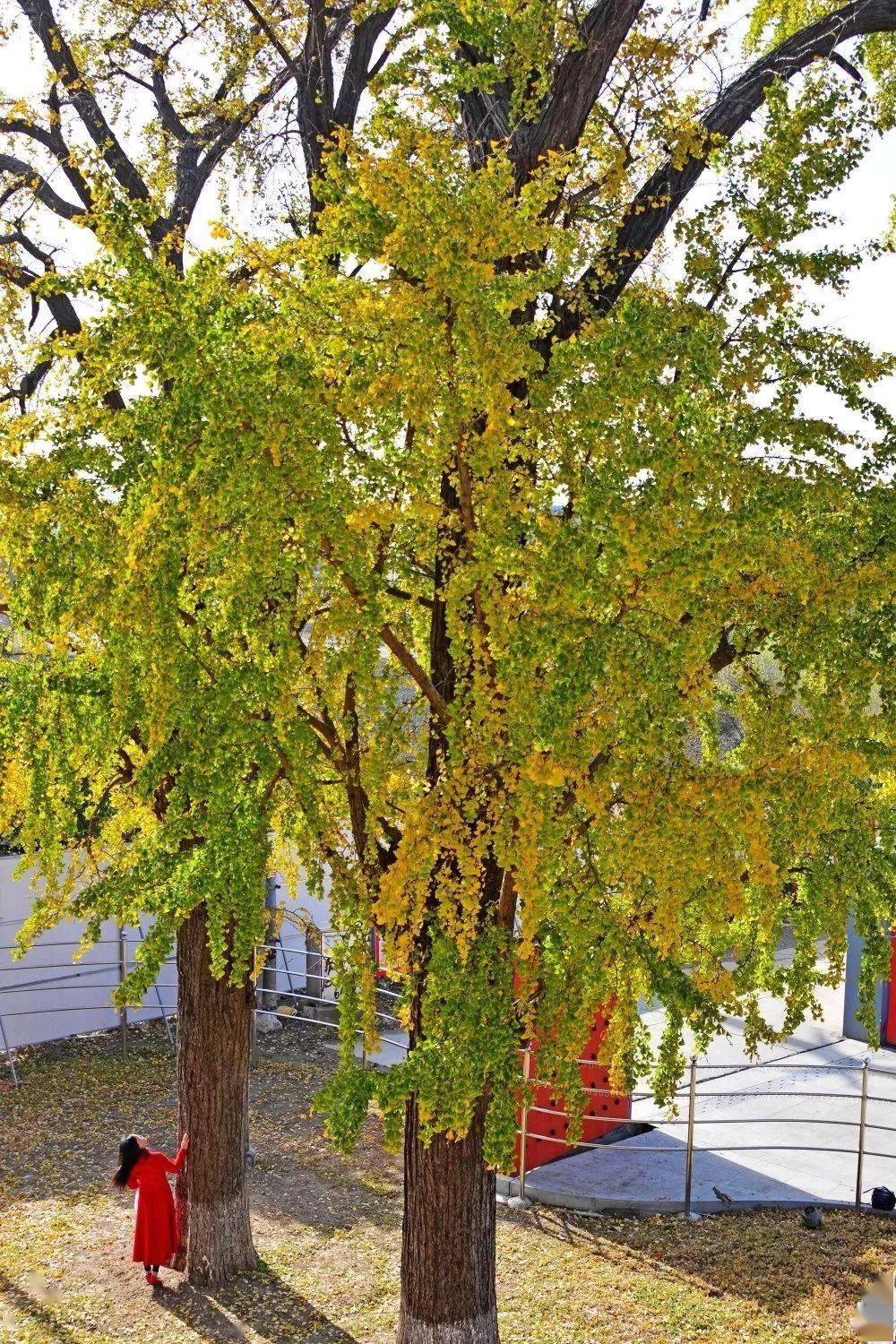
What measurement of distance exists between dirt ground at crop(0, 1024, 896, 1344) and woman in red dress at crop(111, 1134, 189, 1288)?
0.25 m

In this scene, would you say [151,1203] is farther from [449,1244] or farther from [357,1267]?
[449,1244]

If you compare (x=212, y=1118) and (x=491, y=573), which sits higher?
(x=491, y=573)

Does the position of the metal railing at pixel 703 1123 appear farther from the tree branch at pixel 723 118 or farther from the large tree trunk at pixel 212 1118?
the tree branch at pixel 723 118

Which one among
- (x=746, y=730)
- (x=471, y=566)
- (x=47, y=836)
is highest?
(x=471, y=566)

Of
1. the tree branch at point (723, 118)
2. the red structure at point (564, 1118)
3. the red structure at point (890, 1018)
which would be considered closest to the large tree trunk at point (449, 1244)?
the red structure at point (564, 1118)

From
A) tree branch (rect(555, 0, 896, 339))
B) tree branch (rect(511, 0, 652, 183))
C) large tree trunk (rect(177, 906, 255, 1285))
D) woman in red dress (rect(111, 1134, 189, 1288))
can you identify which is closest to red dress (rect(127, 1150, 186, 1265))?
woman in red dress (rect(111, 1134, 189, 1288))

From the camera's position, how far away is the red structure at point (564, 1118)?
10.9 m

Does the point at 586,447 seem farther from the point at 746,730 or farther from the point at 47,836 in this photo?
the point at 47,836

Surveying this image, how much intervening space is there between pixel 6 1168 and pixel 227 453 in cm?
833

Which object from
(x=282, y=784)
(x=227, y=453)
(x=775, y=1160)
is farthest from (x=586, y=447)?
(x=775, y=1160)

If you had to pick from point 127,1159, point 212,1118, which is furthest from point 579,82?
point 127,1159

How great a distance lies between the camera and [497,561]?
17.2 feet

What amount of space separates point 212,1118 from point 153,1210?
2.38ft

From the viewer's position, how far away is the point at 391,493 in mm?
6691
